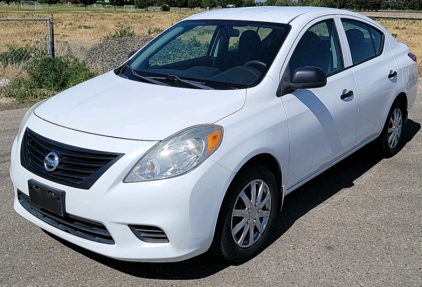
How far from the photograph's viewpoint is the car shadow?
351 centimetres

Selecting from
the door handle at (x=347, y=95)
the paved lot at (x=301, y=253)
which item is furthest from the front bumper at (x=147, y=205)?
the door handle at (x=347, y=95)

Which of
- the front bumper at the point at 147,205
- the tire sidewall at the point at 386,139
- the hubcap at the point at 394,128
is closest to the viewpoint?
the front bumper at the point at 147,205

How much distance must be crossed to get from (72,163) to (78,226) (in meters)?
0.41

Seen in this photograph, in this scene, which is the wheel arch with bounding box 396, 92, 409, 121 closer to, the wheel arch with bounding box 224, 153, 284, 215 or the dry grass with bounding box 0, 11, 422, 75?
the wheel arch with bounding box 224, 153, 284, 215

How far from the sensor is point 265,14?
4.62m

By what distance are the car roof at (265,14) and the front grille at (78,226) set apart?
7.68 ft

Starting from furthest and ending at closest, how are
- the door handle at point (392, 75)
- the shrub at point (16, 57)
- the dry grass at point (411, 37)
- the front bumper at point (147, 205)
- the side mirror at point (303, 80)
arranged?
the dry grass at point (411, 37) → the shrub at point (16, 57) → the door handle at point (392, 75) → the side mirror at point (303, 80) → the front bumper at point (147, 205)

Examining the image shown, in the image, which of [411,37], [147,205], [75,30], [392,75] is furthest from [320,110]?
[75,30]

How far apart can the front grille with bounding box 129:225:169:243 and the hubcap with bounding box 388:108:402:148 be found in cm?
345

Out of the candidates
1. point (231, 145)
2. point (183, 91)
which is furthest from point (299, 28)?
point (231, 145)

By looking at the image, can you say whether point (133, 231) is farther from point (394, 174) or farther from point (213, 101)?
point (394, 174)

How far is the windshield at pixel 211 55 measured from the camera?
400 centimetres

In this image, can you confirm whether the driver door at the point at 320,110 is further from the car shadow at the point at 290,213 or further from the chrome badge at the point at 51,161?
the chrome badge at the point at 51,161

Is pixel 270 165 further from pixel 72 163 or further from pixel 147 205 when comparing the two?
pixel 72 163
